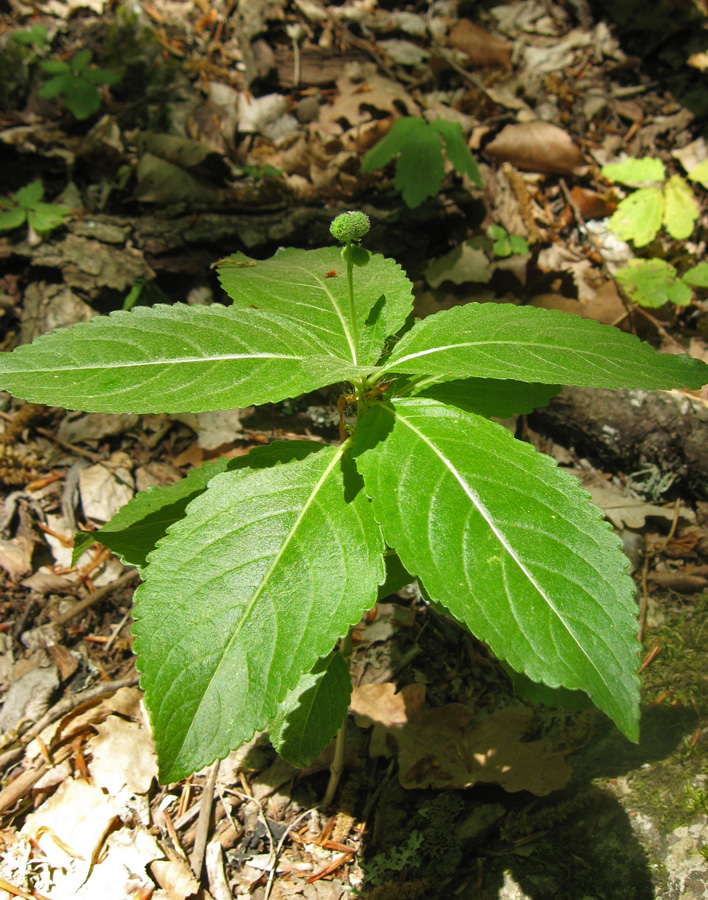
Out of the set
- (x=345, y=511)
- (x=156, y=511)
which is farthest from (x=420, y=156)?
(x=345, y=511)

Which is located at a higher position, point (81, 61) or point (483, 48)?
point (483, 48)

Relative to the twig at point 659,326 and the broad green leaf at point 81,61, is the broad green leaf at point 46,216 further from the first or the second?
the twig at point 659,326

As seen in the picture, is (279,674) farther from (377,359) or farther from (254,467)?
(377,359)

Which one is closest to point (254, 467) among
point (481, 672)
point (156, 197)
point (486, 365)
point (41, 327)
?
point (486, 365)

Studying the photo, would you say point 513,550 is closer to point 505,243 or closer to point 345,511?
point 345,511

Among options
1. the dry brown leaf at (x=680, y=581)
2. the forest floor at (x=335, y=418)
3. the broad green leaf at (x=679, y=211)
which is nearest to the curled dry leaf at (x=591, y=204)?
the forest floor at (x=335, y=418)

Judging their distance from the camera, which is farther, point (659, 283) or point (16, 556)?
point (659, 283)
